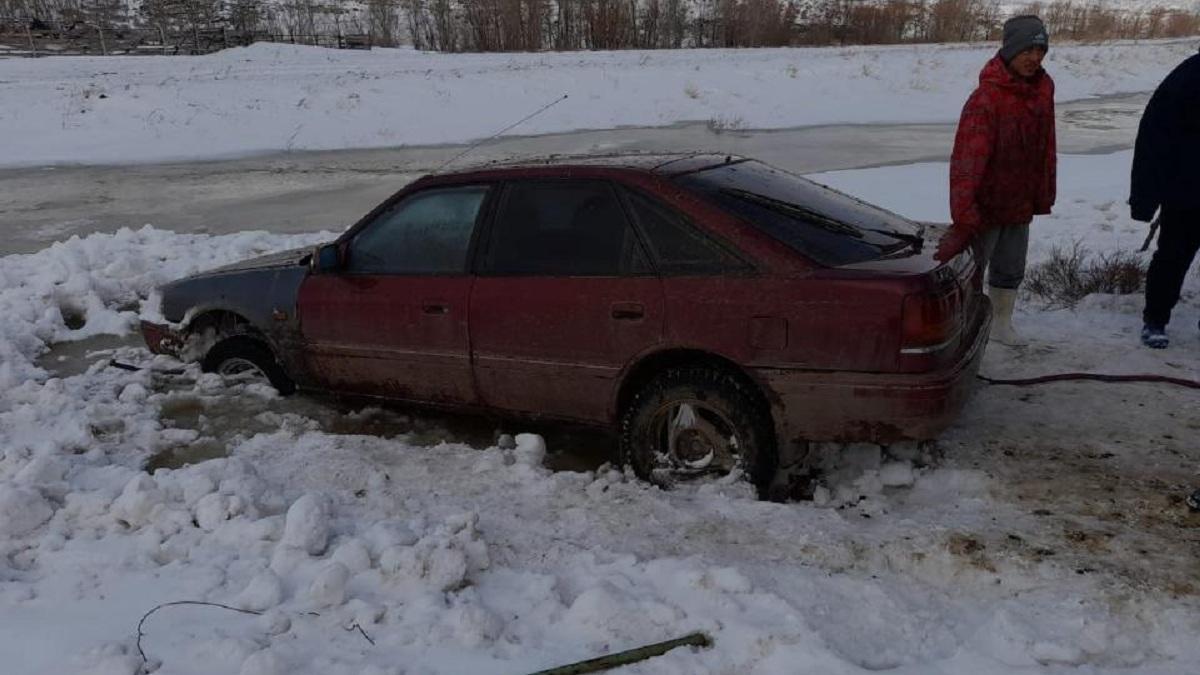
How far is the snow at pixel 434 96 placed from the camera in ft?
61.7

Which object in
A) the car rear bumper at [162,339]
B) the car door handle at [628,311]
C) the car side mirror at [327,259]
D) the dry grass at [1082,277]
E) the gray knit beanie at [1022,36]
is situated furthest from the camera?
the dry grass at [1082,277]

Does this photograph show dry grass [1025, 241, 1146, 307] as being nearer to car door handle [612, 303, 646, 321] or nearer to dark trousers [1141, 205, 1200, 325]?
dark trousers [1141, 205, 1200, 325]

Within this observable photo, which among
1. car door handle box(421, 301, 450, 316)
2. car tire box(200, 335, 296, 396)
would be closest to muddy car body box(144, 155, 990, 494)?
car door handle box(421, 301, 450, 316)

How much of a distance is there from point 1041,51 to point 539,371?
325cm

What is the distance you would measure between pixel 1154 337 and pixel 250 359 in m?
5.44

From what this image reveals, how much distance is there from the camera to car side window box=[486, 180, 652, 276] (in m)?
3.87

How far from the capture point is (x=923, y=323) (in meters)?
3.34

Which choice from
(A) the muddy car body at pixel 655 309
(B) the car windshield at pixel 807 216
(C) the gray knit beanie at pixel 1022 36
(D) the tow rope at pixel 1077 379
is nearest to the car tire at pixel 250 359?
(A) the muddy car body at pixel 655 309

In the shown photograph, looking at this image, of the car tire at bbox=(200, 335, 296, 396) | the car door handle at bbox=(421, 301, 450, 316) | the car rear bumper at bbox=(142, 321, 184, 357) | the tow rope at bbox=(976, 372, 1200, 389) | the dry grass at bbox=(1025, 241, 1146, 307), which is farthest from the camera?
the dry grass at bbox=(1025, 241, 1146, 307)

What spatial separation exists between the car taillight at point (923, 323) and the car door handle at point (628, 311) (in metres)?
1.07

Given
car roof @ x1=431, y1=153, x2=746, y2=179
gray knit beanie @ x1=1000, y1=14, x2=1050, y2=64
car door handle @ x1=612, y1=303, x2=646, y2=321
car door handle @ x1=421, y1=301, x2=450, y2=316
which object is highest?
gray knit beanie @ x1=1000, y1=14, x2=1050, y2=64

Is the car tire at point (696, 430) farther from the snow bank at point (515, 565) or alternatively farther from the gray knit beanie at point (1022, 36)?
the gray knit beanie at point (1022, 36)

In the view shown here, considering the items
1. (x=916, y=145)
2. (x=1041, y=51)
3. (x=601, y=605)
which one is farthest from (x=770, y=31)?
(x=601, y=605)

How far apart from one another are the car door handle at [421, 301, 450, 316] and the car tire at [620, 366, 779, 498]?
3.39 ft
